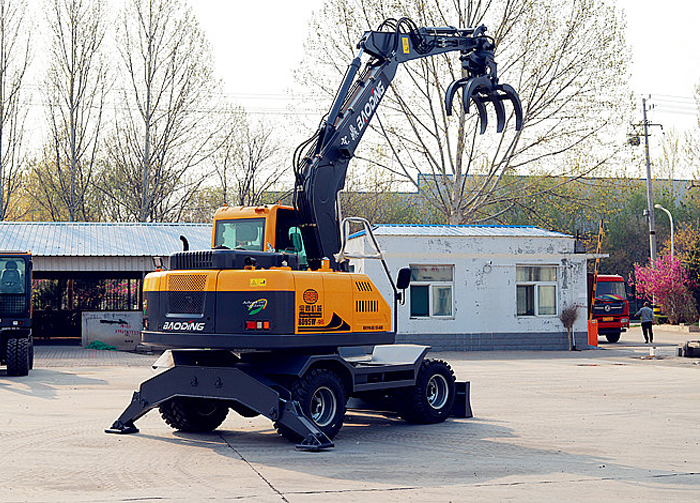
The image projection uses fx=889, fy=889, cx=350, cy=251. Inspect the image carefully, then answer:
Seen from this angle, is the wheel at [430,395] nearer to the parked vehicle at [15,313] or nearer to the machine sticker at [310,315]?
the machine sticker at [310,315]

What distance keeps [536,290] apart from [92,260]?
15.9 m

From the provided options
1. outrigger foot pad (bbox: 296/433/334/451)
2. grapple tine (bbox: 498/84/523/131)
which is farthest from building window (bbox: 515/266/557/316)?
outrigger foot pad (bbox: 296/433/334/451)

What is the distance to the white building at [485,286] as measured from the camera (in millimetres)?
30250

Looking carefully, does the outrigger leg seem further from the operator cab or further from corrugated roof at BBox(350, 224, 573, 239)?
corrugated roof at BBox(350, 224, 573, 239)

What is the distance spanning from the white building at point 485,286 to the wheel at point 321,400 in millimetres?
17694

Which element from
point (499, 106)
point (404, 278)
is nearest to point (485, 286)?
point (499, 106)

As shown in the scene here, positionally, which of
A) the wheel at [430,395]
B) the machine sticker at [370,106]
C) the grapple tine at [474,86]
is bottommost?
the wheel at [430,395]

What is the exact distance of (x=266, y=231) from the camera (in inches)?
526

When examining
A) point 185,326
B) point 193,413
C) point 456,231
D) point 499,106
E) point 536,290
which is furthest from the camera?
point 456,231

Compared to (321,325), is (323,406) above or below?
below

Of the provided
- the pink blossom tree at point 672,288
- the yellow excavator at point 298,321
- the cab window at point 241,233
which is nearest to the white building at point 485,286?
the yellow excavator at point 298,321

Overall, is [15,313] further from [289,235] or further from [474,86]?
[474,86]

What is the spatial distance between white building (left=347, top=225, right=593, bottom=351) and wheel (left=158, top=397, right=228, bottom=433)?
665 inches

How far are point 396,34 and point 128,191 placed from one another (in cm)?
3590
